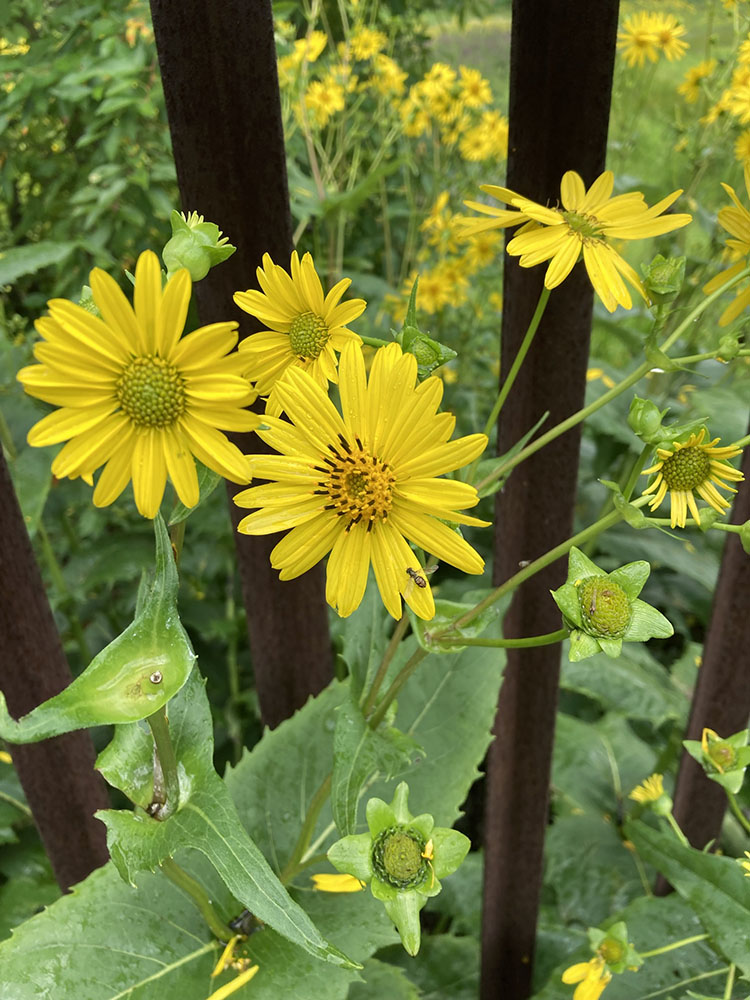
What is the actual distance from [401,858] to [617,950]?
284 millimetres

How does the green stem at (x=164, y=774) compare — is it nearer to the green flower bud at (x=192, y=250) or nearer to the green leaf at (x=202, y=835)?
the green leaf at (x=202, y=835)

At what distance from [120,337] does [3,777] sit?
736 millimetres

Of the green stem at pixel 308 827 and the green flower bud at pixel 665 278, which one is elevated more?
the green flower bud at pixel 665 278

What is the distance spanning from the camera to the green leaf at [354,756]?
0.40 m

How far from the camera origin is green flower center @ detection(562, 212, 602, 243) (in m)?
0.38

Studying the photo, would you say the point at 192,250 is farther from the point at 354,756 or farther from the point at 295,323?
the point at 354,756

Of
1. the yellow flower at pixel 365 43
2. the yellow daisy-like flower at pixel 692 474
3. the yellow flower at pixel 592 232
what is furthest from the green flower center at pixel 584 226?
the yellow flower at pixel 365 43

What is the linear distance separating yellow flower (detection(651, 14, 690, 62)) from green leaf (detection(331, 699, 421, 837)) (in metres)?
1.29

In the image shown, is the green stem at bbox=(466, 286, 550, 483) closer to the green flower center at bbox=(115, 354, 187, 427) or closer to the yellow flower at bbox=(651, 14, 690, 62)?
the green flower center at bbox=(115, 354, 187, 427)

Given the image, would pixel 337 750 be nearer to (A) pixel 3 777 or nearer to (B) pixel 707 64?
(A) pixel 3 777

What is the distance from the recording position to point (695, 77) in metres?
1.22

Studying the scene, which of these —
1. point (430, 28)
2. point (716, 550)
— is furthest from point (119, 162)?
point (430, 28)

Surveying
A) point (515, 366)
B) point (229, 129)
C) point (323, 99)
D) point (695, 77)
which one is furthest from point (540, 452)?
point (323, 99)

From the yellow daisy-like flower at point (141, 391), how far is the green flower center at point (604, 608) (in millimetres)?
168
